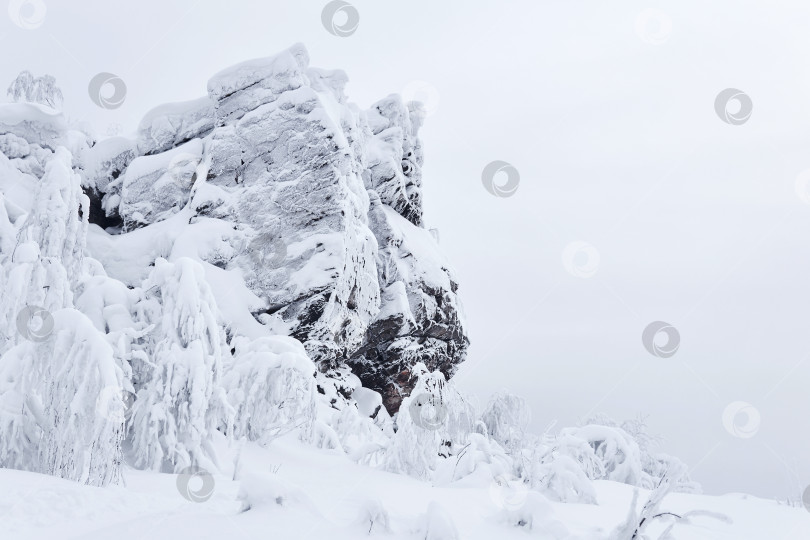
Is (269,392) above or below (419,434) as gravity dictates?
above

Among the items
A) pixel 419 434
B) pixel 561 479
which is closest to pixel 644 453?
pixel 419 434

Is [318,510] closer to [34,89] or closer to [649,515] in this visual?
[649,515]

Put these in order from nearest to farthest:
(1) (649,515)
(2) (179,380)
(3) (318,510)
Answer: (3) (318,510) < (1) (649,515) < (2) (179,380)

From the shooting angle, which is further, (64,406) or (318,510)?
(64,406)

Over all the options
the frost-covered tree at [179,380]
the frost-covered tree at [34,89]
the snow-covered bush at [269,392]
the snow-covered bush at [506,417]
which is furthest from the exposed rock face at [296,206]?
the frost-covered tree at [179,380]

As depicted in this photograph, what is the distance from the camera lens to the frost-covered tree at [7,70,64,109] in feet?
88.8

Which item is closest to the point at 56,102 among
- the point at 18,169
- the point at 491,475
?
the point at 18,169

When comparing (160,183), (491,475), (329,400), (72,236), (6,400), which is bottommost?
(329,400)

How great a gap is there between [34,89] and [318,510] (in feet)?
99.6

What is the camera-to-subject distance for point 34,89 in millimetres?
27109

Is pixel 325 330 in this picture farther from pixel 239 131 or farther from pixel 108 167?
pixel 108 167

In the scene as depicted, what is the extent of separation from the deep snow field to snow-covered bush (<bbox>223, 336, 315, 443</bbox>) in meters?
0.51

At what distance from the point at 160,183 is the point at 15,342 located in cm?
1541

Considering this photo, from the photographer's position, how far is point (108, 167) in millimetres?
23984
